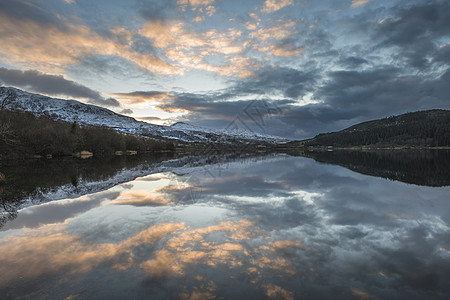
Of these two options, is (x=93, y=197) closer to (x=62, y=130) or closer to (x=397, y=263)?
(x=397, y=263)

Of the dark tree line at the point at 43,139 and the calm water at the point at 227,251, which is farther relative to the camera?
the dark tree line at the point at 43,139

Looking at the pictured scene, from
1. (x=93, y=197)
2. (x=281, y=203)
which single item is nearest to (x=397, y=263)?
(x=281, y=203)

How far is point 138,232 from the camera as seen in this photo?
7.57 metres

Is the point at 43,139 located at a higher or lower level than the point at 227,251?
higher

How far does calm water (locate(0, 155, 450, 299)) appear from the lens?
4.49m

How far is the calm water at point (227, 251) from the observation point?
449 cm

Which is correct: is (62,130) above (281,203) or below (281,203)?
above

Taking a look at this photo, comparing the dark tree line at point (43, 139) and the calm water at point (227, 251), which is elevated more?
the dark tree line at point (43, 139)

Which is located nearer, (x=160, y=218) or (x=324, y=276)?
(x=324, y=276)

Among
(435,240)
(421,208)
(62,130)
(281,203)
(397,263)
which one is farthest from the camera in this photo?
(62,130)

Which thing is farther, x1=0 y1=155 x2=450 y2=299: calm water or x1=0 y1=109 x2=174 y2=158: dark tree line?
x1=0 y1=109 x2=174 y2=158: dark tree line

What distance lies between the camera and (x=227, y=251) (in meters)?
6.11

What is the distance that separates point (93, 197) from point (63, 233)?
5.92 m

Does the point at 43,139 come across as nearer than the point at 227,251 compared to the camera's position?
No
